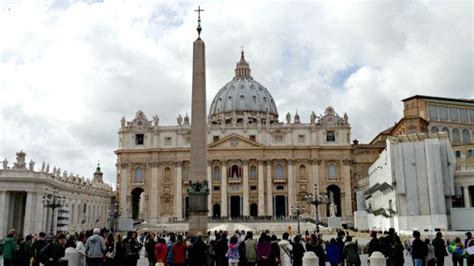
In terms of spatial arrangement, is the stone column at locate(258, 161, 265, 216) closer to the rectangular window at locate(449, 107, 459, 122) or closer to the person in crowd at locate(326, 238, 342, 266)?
the rectangular window at locate(449, 107, 459, 122)

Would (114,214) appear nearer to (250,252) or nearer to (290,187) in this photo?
(290,187)

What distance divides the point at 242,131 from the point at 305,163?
9912 millimetres

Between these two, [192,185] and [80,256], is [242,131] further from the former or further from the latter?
[80,256]

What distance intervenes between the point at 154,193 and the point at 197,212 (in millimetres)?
49889

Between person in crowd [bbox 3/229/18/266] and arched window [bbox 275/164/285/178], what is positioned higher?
arched window [bbox 275/164/285/178]

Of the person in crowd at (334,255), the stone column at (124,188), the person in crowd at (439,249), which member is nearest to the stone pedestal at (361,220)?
the stone column at (124,188)

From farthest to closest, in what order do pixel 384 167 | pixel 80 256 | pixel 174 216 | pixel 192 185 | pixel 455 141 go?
pixel 174 216 → pixel 455 141 → pixel 384 167 → pixel 192 185 → pixel 80 256

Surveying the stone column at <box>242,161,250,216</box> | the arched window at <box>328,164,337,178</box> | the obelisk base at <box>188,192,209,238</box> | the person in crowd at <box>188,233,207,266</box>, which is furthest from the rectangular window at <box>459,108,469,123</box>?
the person in crowd at <box>188,233,207,266</box>

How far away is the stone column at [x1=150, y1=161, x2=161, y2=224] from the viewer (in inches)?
2800

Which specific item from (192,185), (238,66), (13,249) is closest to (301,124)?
(238,66)

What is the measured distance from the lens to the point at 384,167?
44719mm

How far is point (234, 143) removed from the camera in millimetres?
71188

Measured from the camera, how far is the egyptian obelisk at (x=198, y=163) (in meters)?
23.0

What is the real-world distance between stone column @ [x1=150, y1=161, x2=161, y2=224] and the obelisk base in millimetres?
48304
